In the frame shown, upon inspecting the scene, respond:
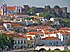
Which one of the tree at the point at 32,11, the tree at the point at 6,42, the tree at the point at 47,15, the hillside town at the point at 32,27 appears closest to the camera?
the tree at the point at 6,42

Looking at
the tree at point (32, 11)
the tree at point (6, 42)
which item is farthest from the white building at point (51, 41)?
the tree at point (32, 11)

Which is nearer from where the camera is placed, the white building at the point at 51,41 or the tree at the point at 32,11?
the white building at the point at 51,41

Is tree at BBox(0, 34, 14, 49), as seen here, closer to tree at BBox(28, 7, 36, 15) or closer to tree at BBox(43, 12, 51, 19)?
tree at BBox(43, 12, 51, 19)

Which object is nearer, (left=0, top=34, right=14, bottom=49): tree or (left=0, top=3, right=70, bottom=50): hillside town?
(left=0, top=34, right=14, bottom=49): tree

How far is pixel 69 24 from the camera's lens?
14.1 meters

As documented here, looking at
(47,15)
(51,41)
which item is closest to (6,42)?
(51,41)

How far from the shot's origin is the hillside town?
9705mm

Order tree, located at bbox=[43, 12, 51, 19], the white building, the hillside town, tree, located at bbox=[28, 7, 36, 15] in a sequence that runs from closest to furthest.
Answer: the hillside town → the white building → tree, located at bbox=[43, 12, 51, 19] → tree, located at bbox=[28, 7, 36, 15]

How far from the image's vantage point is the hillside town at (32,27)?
9705 millimetres

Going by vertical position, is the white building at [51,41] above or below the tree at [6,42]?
below

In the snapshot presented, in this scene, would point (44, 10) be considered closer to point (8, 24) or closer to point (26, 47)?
point (8, 24)

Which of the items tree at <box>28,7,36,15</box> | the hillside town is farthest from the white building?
tree at <box>28,7,36,15</box>

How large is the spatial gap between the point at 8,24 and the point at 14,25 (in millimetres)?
221

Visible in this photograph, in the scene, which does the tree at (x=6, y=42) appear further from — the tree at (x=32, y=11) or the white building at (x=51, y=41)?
the tree at (x=32, y=11)
